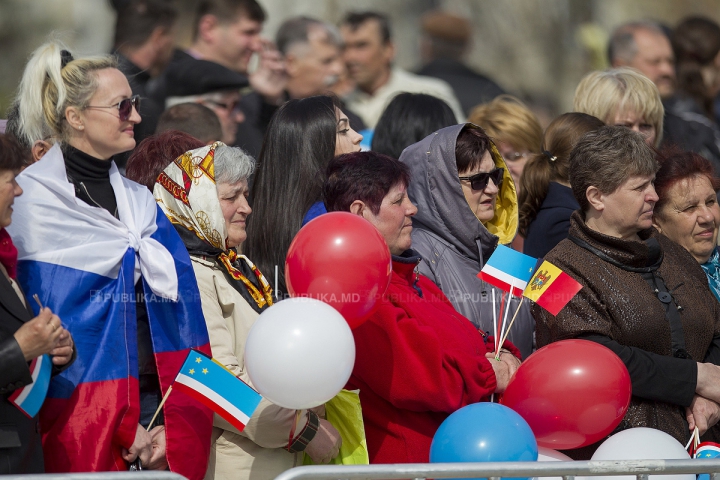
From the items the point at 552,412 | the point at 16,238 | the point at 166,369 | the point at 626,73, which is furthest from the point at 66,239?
the point at 626,73

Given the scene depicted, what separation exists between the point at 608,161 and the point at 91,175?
222cm

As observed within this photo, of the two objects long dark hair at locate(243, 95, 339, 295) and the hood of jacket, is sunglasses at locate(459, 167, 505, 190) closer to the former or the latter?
the hood of jacket

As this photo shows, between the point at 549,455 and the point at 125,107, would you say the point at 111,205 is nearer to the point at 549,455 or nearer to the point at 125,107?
the point at 125,107

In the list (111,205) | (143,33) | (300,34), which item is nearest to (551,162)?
(111,205)

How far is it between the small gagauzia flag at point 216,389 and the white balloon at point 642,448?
1355 millimetres

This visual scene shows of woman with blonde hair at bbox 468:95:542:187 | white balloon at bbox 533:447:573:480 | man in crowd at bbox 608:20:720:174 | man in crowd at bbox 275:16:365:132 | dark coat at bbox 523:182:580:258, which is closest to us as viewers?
white balloon at bbox 533:447:573:480

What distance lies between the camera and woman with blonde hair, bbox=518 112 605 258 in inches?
199

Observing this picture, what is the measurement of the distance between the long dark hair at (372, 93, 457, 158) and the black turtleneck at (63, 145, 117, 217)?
1.96m

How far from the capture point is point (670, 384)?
13.8ft

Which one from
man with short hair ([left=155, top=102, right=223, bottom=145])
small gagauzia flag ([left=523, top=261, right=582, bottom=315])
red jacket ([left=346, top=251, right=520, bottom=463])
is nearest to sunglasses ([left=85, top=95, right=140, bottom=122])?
red jacket ([left=346, top=251, right=520, bottom=463])

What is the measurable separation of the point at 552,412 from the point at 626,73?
2.61 metres

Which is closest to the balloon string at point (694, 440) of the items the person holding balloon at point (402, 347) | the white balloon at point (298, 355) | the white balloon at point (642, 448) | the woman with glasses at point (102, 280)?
the white balloon at point (642, 448)

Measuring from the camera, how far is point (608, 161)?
443 centimetres

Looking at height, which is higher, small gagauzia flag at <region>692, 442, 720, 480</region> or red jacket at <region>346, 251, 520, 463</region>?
red jacket at <region>346, 251, 520, 463</region>
